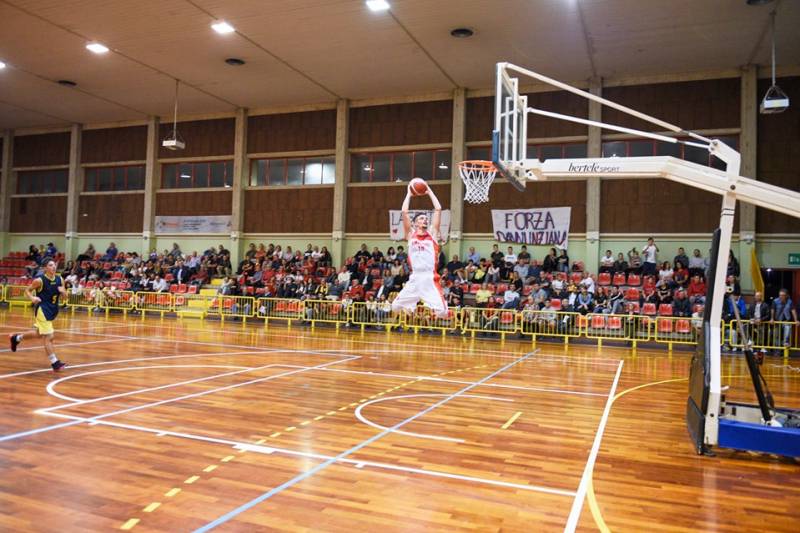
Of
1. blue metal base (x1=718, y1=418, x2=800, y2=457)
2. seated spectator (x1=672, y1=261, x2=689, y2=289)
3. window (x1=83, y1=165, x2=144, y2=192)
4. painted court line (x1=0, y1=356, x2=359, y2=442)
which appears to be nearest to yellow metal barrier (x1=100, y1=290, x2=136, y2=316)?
window (x1=83, y1=165, x2=144, y2=192)

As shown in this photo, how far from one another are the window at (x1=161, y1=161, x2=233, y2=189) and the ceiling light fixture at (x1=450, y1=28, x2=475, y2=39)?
13185 mm

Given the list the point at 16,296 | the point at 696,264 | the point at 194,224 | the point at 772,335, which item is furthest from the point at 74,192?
the point at 772,335

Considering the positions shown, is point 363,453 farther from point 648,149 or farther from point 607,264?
point 648,149

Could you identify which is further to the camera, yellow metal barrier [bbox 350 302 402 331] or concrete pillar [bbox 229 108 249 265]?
concrete pillar [bbox 229 108 249 265]

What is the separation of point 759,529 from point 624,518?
944 millimetres

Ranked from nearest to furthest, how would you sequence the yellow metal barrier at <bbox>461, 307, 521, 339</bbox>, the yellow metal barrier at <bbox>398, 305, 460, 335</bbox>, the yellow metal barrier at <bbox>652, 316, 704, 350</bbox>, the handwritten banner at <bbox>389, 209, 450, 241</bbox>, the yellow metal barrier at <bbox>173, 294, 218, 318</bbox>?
the yellow metal barrier at <bbox>652, 316, 704, 350</bbox>
the yellow metal barrier at <bbox>461, 307, 521, 339</bbox>
the yellow metal barrier at <bbox>398, 305, 460, 335</bbox>
the yellow metal barrier at <bbox>173, 294, 218, 318</bbox>
the handwritten banner at <bbox>389, 209, 450, 241</bbox>

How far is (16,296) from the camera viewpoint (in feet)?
84.8

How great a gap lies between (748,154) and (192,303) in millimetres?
20569

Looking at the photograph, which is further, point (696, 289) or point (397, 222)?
point (397, 222)

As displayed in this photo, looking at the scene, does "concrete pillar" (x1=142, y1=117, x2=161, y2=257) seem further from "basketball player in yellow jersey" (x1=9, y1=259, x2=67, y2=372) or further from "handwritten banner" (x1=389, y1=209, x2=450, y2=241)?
"basketball player in yellow jersey" (x1=9, y1=259, x2=67, y2=372)

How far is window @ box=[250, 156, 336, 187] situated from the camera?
24.7 meters

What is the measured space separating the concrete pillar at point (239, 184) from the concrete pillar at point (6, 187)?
14.6 meters

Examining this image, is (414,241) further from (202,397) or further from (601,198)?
(601,198)

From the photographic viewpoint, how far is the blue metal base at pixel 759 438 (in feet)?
19.1
